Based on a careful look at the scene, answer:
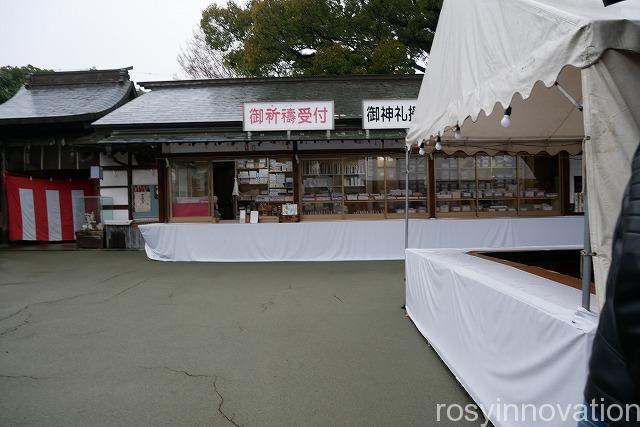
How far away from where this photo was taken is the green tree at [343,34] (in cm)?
1401

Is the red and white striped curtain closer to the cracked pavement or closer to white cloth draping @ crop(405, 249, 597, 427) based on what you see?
the cracked pavement

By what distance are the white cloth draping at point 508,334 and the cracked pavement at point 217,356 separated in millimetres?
334

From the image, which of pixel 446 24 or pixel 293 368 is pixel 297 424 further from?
pixel 446 24

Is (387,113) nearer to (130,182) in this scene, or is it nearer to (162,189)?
(162,189)

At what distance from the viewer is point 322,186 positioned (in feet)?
31.9

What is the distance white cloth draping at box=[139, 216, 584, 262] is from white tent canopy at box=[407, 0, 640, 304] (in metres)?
4.90

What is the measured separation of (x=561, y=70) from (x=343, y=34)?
14324 mm

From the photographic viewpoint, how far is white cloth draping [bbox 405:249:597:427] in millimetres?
1755

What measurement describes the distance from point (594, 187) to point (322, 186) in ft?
26.6

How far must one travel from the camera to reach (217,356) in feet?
11.8

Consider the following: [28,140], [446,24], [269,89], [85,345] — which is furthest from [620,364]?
[28,140]

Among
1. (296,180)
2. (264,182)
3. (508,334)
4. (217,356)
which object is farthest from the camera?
(264,182)

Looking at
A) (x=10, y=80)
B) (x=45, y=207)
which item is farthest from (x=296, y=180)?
(x=10, y=80)

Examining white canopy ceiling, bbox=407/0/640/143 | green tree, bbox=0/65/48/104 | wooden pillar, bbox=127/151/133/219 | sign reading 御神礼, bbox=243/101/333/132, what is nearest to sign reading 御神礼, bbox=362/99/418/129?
sign reading 御神礼, bbox=243/101/333/132
